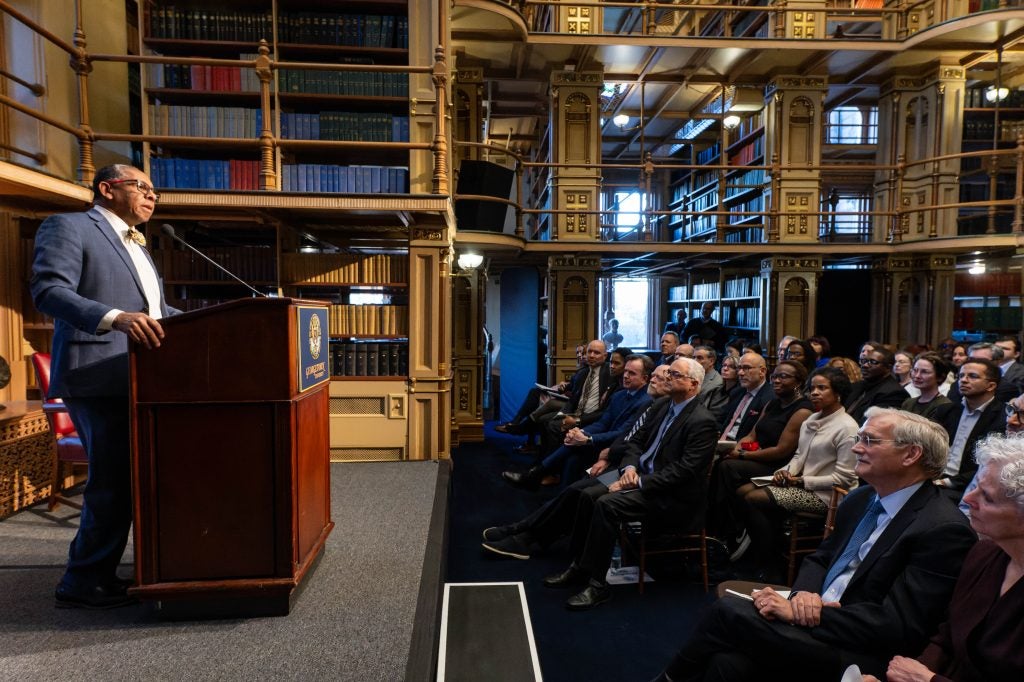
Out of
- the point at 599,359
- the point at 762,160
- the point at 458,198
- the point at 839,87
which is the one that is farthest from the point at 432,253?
the point at 839,87

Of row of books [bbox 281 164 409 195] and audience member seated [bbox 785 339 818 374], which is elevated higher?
row of books [bbox 281 164 409 195]

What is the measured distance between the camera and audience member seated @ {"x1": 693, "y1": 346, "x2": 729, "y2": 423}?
4.21 metres

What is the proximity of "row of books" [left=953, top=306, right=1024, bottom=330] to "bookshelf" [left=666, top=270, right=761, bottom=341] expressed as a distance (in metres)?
2.75

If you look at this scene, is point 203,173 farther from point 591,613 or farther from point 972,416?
point 972,416

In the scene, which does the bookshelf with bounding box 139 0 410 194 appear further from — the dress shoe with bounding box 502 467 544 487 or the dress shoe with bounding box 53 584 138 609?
the dress shoe with bounding box 53 584 138 609

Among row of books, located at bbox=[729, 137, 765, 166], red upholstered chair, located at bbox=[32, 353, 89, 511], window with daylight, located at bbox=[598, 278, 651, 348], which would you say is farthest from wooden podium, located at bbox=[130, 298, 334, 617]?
window with daylight, located at bbox=[598, 278, 651, 348]

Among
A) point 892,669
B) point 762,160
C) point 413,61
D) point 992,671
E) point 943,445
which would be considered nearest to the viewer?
point 992,671

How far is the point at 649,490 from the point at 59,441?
10.1 ft

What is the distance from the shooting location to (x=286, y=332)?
180cm

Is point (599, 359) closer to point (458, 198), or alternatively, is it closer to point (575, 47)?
point (458, 198)

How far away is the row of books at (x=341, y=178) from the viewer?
4098 millimetres

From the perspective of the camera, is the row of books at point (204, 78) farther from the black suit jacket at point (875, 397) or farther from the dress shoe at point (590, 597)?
the black suit jacket at point (875, 397)

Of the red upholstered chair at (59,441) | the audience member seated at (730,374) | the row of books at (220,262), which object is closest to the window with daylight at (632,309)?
the audience member seated at (730,374)

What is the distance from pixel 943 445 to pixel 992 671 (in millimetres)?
646
